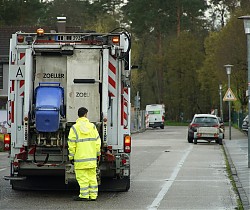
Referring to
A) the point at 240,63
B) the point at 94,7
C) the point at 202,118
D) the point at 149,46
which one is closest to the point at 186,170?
the point at 202,118

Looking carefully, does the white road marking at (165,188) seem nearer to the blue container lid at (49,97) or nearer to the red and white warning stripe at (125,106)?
the red and white warning stripe at (125,106)

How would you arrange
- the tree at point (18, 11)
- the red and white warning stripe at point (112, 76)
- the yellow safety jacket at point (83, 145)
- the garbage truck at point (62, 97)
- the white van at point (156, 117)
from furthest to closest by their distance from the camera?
the white van at point (156, 117) < the tree at point (18, 11) < the red and white warning stripe at point (112, 76) < the garbage truck at point (62, 97) < the yellow safety jacket at point (83, 145)

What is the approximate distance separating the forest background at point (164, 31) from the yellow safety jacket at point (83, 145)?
2137 inches

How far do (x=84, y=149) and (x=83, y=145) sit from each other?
8 centimetres

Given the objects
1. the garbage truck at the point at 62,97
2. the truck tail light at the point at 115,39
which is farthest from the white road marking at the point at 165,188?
the truck tail light at the point at 115,39

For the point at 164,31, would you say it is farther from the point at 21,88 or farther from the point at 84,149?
the point at 84,149

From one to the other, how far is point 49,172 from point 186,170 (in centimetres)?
859

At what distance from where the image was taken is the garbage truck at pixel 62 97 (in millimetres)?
13578

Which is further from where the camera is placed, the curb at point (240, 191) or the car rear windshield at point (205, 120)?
the car rear windshield at point (205, 120)

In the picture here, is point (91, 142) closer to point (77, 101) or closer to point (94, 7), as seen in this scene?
point (77, 101)

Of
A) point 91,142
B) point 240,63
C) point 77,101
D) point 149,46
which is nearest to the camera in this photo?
point 91,142

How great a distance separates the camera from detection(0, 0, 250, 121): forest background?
72688 millimetres

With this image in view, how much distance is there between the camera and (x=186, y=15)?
83188mm

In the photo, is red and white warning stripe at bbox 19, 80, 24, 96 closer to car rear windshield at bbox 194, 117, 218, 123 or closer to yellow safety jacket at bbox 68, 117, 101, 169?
yellow safety jacket at bbox 68, 117, 101, 169
